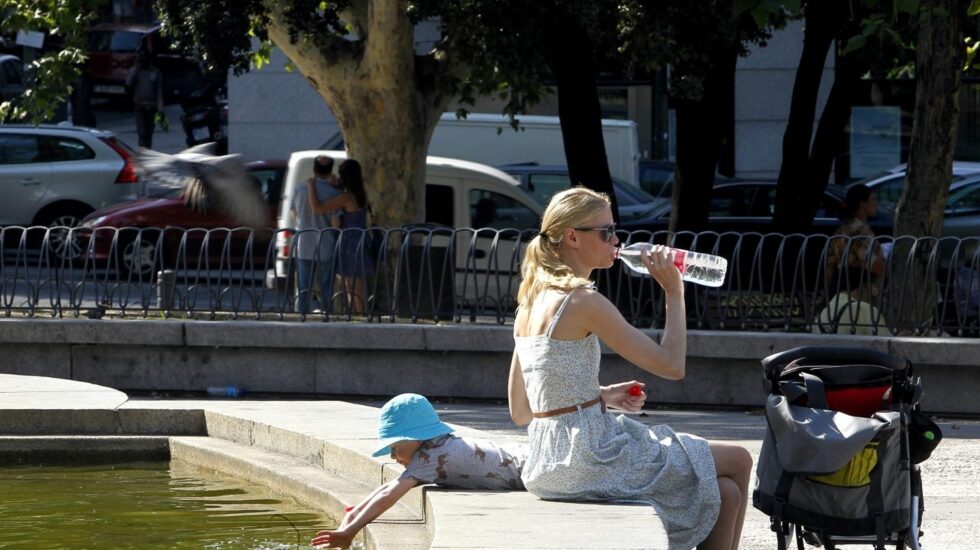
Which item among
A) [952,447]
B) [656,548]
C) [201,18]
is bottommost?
[952,447]

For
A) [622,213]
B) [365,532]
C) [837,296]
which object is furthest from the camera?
[622,213]

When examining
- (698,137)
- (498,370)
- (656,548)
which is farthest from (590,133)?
(656,548)

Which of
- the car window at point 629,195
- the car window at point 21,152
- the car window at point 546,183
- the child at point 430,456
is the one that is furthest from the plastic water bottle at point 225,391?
the car window at point 21,152

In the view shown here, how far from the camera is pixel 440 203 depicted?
1616cm

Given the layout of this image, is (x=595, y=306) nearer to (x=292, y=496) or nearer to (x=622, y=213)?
(x=292, y=496)

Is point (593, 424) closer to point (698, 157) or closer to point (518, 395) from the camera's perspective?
point (518, 395)

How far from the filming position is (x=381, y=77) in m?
13.9

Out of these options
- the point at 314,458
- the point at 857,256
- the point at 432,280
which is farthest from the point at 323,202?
the point at 314,458

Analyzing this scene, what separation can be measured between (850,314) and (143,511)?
5311 millimetres

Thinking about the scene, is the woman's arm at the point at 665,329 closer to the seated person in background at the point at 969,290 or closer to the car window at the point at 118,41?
the seated person in background at the point at 969,290

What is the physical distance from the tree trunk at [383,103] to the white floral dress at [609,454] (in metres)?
8.83

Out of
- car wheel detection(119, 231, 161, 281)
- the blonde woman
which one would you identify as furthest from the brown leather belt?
car wheel detection(119, 231, 161, 281)

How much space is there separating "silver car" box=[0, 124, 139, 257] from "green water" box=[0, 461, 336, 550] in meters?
12.5

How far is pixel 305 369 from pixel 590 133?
5539 millimetres
